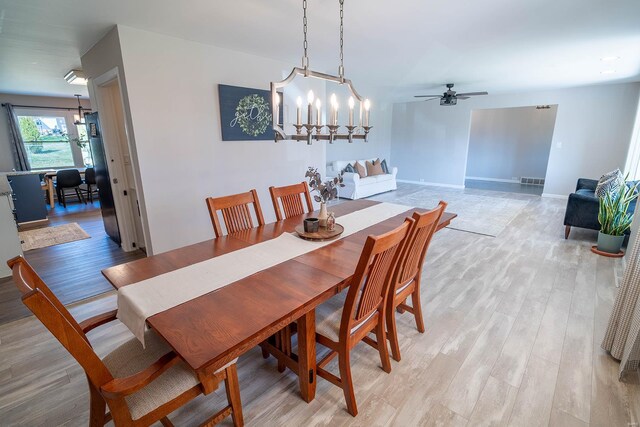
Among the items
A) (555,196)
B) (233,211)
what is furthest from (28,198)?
(555,196)

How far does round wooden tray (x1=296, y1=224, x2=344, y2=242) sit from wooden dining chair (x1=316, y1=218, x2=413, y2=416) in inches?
17.3

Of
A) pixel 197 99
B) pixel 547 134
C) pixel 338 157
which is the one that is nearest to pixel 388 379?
pixel 197 99

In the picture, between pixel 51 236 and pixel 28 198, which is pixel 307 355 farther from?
pixel 28 198

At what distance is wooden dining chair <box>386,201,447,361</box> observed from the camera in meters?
1.65

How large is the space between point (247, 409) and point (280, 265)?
2.64 feet

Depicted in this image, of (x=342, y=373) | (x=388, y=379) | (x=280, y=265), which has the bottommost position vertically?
(x=388, y=379)

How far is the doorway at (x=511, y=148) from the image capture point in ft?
27.6

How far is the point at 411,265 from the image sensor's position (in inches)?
75.8

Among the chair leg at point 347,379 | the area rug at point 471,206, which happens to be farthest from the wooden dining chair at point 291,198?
the area rug at point 471,206

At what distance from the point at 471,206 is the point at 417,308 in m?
4.62

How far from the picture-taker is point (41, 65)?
3.94m

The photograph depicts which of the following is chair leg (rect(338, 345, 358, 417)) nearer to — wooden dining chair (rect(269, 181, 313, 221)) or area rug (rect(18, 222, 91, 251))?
wooden dining chair (rect(269, 181, 313, 221))

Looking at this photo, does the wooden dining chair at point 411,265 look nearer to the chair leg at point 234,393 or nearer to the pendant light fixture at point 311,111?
the pendant light fixture at point 311,111

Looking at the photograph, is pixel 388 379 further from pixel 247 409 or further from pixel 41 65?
pixel 41 65
